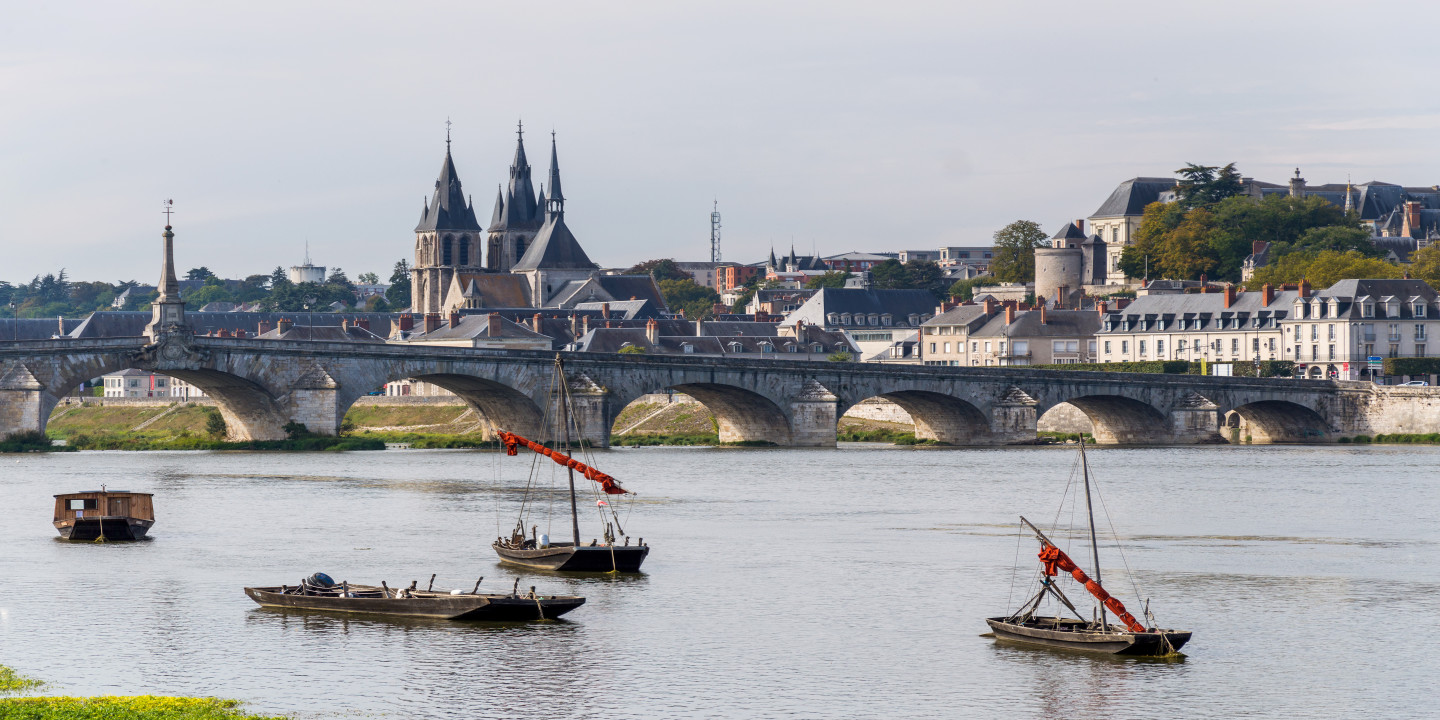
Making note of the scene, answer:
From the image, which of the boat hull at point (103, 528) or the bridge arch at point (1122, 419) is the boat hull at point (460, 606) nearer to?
the boat hull at point (103, 528)

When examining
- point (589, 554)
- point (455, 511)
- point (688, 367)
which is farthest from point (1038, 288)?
point (589, 554)

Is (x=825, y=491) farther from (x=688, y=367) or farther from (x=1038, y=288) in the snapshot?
(x=1038, y=288)

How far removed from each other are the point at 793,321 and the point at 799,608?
108125 millimetres

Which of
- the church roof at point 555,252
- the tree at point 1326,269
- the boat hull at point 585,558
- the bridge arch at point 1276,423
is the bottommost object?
the boat hull at point 585,558

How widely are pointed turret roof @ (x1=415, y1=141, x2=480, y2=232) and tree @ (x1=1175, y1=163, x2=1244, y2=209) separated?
63.0 meters

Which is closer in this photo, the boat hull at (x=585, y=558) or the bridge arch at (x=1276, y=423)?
the boat hull at (x=585, y=558)

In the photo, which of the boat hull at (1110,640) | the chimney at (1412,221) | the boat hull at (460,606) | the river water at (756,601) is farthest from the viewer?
the chimney at (1412,221)

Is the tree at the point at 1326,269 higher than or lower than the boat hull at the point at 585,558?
higher

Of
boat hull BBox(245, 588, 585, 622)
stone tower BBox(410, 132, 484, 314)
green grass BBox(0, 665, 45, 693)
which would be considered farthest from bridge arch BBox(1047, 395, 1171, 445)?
stone tower BBox(410, 132, 484, 314)

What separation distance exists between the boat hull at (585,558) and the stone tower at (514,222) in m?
133

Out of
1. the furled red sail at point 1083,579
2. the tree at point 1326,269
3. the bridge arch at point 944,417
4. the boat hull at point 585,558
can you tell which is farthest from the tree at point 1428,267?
the furled red sail at point 1083,579

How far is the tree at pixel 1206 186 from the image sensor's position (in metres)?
150

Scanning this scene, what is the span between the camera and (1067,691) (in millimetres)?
26594

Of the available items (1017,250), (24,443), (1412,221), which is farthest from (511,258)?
(24,443)
